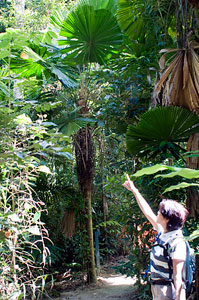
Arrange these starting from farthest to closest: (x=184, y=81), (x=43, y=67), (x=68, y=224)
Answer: (x=68, y=224) → (x=43, y=67) → (x=184, y=81)

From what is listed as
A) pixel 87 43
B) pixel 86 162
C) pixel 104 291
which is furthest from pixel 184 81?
pixel 104 291

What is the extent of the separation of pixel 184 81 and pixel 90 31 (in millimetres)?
2088

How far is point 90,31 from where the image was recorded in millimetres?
5078

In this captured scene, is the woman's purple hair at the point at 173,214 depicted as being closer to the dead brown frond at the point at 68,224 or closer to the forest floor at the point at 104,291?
the forest floor at the point at 104,291

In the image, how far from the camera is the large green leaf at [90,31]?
4.88 m

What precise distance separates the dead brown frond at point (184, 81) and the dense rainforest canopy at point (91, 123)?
0.01 metres

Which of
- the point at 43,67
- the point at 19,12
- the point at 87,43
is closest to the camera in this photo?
the point at 87,43

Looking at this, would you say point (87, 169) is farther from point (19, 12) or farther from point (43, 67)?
point (19, 12)

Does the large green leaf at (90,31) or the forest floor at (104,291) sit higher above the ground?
the large green leaf at (90,31)

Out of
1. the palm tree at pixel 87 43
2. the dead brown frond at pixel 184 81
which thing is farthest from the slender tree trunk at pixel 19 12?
the dead brown frond at pixel 184 81

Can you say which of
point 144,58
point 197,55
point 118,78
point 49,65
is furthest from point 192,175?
point 49,65

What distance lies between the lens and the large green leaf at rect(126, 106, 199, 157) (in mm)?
3533

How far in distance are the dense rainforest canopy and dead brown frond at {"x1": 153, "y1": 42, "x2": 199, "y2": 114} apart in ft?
0.04

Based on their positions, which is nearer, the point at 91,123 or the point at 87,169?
the point at 91,123
